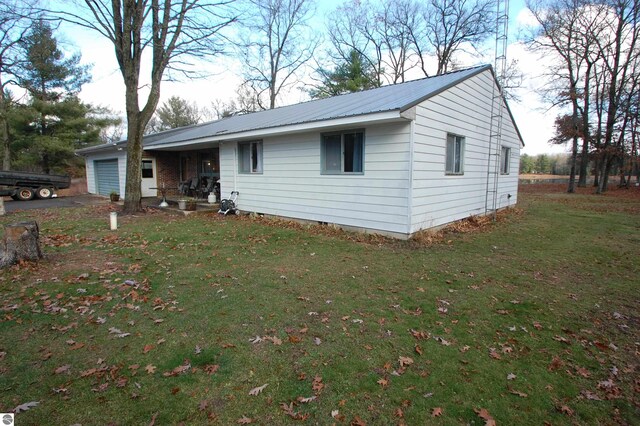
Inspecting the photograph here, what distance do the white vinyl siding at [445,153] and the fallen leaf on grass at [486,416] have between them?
544 cm

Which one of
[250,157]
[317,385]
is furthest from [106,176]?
[317,385]

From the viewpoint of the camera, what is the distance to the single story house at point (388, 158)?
25.1 ft

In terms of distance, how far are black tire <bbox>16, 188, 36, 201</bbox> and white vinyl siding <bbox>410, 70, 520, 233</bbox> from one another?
759 inches

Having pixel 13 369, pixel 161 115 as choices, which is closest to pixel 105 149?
pixel 13 369

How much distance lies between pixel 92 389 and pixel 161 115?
45.1 meters

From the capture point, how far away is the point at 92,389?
2.62 meters

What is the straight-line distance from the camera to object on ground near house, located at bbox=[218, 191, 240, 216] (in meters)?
12.0

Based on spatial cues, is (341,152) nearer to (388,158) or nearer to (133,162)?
(388,158)

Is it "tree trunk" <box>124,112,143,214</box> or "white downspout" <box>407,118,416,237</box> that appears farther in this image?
"tree trunk" <box>124,112,143,214</box>

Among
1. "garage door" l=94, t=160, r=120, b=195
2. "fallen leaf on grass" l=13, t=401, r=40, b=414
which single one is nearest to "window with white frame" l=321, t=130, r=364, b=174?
"fallen leaf on grass" l=13, t=401, r=40, b=414

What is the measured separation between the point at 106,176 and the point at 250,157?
44.6ft

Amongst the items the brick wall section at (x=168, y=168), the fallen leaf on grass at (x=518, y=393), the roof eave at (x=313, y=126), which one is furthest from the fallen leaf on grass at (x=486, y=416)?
the brick wall section at (x=168, y=168)

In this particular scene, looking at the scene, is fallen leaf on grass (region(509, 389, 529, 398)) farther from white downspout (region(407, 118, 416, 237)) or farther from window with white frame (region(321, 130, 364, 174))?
window with white frame (region(321, 130, 364, 174))

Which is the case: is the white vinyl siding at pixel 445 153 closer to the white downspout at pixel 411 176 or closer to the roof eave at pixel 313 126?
the white downspout at pixel 411 176
